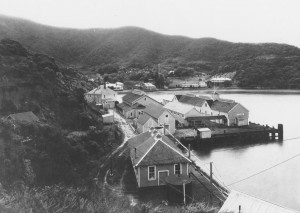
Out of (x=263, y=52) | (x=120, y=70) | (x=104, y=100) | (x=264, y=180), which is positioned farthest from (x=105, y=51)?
(x=264, y=180)

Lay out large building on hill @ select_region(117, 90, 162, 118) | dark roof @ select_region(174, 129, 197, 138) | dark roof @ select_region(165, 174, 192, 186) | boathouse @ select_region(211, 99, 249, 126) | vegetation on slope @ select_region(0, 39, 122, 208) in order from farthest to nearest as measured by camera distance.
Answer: large building on hill @ select_region(117, 90, 162, 118)
boathouse @ select_region(211, 99, 249, 126)
dark roof @ select_region(174, 129, 197, 138)
dark roof @ select_region(165, 174, 192, 186)
vegetation on slope @ select_region(0, 39, 122, 208)

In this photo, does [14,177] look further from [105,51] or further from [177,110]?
[105,51]

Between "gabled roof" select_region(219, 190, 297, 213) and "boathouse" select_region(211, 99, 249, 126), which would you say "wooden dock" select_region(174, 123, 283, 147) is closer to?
"boathouse" select_region(211, 99, 249, 126)

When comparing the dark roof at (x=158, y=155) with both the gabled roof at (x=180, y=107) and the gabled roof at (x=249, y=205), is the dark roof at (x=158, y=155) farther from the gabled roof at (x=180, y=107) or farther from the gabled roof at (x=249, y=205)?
the gabled roof at (x=180, y=107)

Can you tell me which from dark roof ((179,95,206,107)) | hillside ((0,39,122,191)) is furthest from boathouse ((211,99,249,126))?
hillside ((0,39,122,191))

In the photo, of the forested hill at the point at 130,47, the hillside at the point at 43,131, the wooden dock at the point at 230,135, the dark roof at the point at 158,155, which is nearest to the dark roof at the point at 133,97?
the hillside at the point at 43,131
